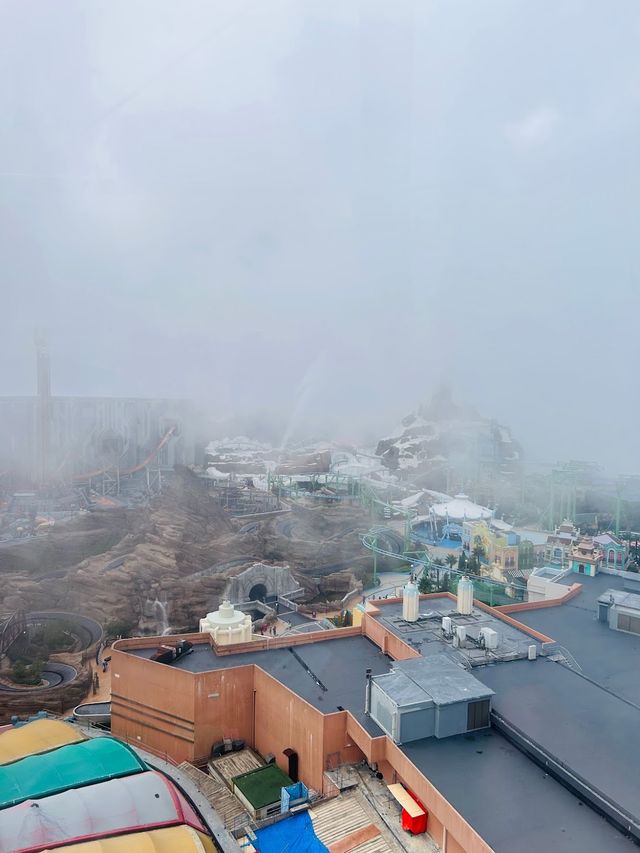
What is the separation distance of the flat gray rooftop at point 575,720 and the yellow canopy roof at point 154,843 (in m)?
3.04

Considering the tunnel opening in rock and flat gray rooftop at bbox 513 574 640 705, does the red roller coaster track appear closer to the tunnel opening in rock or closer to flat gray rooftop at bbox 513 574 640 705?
the tunnel opening in rock

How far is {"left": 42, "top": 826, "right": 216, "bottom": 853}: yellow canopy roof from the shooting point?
16.2 ft

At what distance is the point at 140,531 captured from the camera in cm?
2044

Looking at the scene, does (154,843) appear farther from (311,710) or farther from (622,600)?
(622,600)

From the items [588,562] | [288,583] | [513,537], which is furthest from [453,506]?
[588,562]

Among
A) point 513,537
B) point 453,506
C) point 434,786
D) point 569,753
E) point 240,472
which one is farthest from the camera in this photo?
point 240,472

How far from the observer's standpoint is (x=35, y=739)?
717cm

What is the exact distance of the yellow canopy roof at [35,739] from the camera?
270 inches

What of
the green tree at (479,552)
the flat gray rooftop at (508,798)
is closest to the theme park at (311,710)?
the flat gray rooftop at (508,798)

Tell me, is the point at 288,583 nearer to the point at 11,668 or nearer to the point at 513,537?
the point at 11,668

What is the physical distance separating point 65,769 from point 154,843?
171cm

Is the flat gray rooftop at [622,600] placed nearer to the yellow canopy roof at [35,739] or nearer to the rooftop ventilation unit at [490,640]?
the rooftop ventilation unit at [490,640]

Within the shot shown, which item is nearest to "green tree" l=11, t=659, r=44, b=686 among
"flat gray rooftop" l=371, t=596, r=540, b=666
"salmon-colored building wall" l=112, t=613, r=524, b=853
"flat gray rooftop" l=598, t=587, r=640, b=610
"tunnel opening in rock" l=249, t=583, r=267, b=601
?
"salmon-colored building wall" l=112, t=613, r=524, b=853

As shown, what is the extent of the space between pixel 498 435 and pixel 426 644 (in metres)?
43.5
